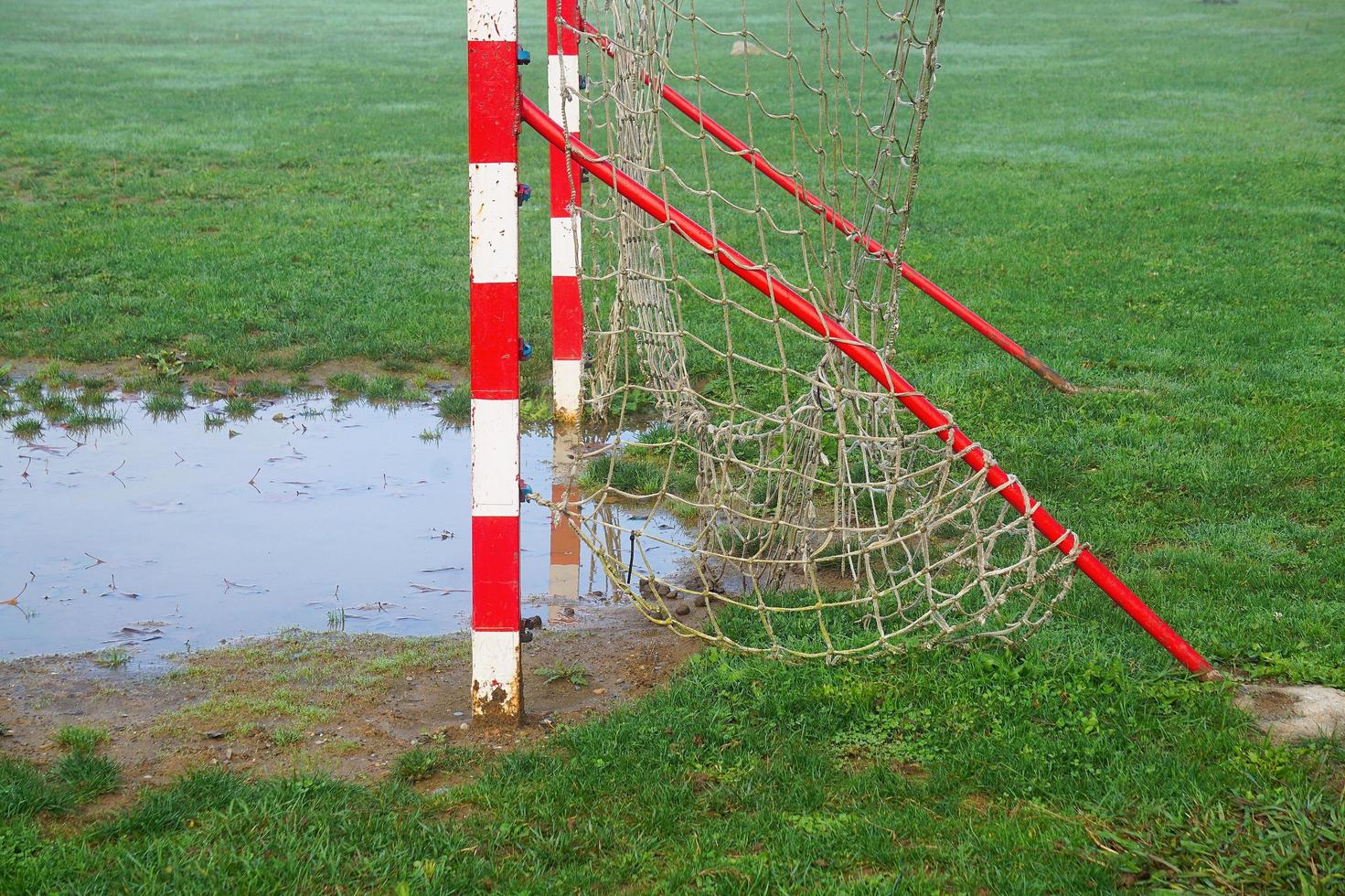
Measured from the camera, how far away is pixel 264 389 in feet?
23.5

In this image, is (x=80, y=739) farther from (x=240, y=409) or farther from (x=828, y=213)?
(x=240, y=409)

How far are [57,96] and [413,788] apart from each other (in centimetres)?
1717

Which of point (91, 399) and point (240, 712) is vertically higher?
point (91, 399)

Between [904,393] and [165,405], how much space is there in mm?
4499

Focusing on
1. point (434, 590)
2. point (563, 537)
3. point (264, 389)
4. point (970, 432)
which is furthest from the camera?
point (264, 389)

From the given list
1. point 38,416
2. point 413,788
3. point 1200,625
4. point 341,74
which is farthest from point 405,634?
point 341,74

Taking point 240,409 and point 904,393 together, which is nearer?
point 904,393

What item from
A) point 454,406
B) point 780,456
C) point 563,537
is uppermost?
point 780,456

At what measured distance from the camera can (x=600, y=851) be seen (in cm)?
318

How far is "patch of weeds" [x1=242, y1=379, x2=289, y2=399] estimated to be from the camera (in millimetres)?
7098

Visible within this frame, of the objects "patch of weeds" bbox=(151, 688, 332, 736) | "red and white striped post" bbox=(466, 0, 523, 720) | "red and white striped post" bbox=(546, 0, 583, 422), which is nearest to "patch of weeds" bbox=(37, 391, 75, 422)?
"red and white striped post" bbox=(546, 0, 583, 422)

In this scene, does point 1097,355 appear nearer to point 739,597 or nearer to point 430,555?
point 739,597

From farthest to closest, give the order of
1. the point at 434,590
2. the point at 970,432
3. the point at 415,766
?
the point at 970,432, the point at 434,590, the point at 415,766

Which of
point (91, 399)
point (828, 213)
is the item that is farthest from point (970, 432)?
→ point (91, 399)
